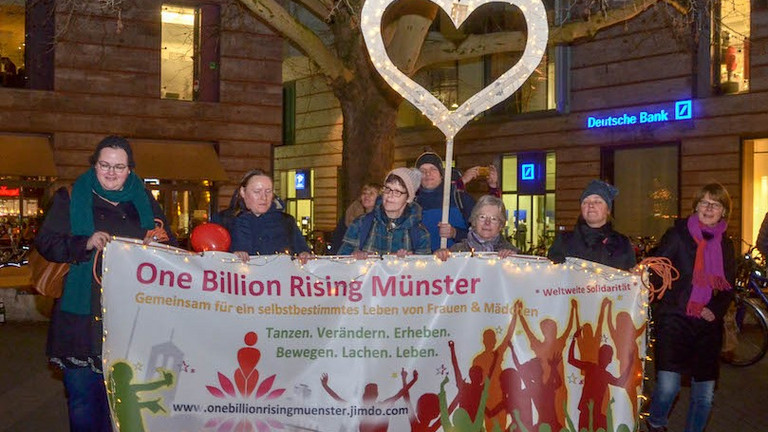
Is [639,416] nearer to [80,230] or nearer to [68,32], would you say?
[80,230]

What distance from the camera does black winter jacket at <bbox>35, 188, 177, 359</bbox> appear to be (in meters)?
4.99

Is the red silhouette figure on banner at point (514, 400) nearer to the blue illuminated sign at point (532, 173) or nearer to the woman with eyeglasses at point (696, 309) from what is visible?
the woman with eyeglasses at point (696, 309)

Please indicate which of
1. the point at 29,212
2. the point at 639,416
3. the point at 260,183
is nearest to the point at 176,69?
the point at 29,212

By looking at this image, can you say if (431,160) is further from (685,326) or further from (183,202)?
(183,202)

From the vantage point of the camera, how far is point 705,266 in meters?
6.21

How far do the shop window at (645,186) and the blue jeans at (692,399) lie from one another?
15.8m

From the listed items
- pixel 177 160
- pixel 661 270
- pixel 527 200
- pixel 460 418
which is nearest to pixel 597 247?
pixel 661 270

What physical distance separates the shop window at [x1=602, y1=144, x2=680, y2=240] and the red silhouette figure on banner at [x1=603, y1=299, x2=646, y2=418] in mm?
16640

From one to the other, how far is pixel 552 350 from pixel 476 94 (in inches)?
70.4

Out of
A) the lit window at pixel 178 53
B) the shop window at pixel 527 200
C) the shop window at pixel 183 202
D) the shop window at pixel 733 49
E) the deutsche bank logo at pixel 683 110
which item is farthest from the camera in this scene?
the shop window at pixel 527 200

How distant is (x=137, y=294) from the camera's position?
16.9 ft

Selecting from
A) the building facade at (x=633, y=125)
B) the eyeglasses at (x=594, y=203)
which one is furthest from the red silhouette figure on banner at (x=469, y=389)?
the building facade at (x=633, y=125)

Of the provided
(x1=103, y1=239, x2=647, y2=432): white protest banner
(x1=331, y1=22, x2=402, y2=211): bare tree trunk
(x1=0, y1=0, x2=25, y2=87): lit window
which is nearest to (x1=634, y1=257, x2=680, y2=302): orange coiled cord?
(x1=103, y1=239, x2=647, y2=432): white protest banner

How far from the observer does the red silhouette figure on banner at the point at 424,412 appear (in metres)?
5.23
